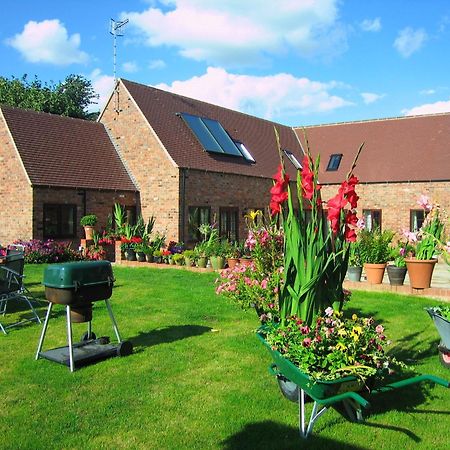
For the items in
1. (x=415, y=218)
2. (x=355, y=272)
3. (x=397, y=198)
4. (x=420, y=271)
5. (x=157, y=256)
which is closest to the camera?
(x=420, y=271)

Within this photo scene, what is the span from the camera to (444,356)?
5.77 m

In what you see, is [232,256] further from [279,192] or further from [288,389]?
[288,389]

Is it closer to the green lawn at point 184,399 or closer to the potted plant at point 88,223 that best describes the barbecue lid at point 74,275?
the green lawn at point 184,399

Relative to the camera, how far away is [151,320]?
826cm

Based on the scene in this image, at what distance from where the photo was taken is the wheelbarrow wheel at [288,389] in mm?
4699

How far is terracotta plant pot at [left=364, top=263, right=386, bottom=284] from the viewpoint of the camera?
1199 cm

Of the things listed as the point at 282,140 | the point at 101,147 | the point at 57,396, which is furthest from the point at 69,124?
the point at 57,396

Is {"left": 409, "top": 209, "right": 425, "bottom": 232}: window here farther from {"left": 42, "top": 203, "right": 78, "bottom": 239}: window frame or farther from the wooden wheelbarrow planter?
the wooden wheelbarrow planter

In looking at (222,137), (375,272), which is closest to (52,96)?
(222,137)

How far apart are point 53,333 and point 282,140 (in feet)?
73.7

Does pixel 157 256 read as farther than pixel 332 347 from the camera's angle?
Yes

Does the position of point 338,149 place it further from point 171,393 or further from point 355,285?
point 171,393

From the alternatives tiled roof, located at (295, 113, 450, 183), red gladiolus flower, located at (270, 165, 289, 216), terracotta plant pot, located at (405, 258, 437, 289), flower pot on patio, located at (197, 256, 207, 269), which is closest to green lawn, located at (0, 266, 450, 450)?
red gladiolus flower, located at (270, 165, 289, 216)

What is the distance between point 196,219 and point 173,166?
7.94 ft
